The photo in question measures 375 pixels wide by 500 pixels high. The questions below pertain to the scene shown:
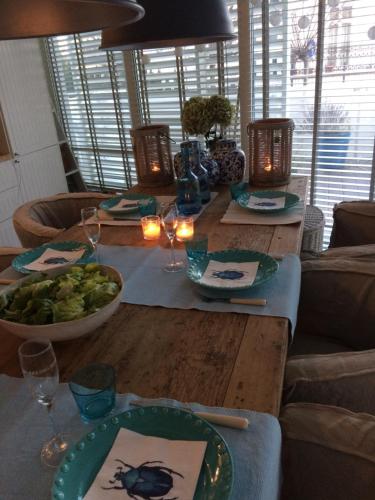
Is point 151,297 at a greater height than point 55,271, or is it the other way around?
point 55,271

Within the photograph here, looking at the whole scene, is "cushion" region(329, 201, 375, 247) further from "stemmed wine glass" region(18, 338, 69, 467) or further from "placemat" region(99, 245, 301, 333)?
"stemmed wine glass" region(18, 338, 69, 467)

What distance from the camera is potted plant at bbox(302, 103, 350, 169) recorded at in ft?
8.57

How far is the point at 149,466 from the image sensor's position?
0.69 metres

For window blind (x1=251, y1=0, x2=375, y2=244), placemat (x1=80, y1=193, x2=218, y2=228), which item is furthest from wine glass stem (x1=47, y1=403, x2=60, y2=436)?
window blind (x1=251, y1=0, x2=375, y2=244)

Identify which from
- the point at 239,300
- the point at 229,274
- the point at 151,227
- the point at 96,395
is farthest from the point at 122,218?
the point at 96,395

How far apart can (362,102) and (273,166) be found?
889mm

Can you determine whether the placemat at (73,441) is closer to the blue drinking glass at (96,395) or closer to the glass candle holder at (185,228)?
the blue drinking glass at (96,395)

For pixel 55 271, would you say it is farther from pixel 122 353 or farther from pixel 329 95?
pixel 329 95

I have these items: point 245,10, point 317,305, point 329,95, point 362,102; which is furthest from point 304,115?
point 317,305

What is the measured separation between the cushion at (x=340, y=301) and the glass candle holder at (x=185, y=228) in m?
0.43

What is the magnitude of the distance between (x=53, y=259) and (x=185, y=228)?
0.48m

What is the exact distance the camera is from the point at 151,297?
3.91 feet

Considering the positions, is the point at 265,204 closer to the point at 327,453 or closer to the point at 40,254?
the point at 40,254

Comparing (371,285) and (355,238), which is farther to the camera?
(355,238)
